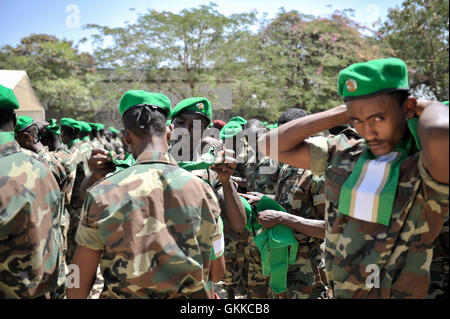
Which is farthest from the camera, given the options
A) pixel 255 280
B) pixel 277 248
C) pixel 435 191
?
pixel 255 280

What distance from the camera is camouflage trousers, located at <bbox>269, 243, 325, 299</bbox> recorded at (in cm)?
332

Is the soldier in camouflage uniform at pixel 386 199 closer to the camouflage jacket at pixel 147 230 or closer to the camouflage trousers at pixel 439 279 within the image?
the camouflage trousers at pixel 439 279

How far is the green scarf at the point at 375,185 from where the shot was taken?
68.8 inches

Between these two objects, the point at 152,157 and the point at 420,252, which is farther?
the point at 152,157

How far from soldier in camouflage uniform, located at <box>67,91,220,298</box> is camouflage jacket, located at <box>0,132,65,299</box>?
1.90ft

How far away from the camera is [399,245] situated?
5.70 ft

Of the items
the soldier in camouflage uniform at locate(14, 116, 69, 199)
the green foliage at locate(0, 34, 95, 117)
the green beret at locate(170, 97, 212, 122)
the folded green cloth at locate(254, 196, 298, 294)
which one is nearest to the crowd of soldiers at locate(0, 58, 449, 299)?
the folded green cloth at locate(254, 196, 298, 294)

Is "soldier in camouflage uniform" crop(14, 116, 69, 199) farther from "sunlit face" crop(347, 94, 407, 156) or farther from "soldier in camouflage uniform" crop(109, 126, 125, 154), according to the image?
"soldier in camouflage uniform" crop(109, 126, 125, 154)

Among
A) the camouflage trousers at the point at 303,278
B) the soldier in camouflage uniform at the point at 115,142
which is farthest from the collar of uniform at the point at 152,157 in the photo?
the soldier in camouflage uniform at the point at 115,142

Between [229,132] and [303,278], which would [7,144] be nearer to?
[303,278]

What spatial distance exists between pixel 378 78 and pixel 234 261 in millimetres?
3509

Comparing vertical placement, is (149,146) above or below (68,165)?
above

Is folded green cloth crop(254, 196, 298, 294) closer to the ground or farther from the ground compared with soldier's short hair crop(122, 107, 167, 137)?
closer to the ground

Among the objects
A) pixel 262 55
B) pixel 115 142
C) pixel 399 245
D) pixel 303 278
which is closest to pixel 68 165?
Result: pixel 303 278
